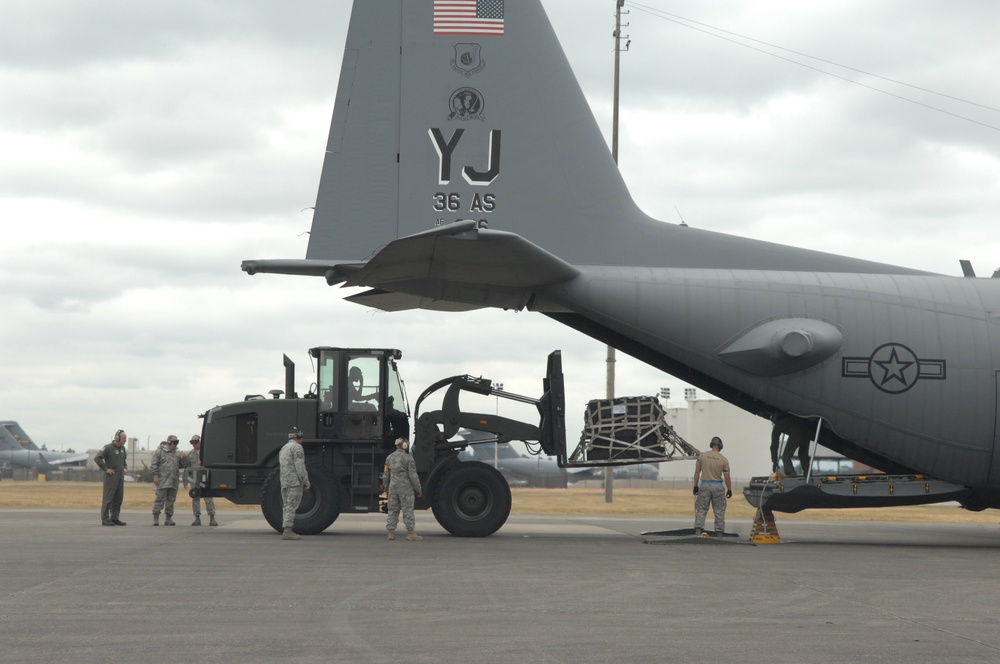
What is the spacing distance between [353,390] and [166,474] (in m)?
4.65

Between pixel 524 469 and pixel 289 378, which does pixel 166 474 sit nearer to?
pixel 289 378

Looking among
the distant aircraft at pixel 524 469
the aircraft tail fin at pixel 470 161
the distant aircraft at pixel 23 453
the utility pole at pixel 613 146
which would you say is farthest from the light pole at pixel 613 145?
the distant aircraft at pixel 23 453

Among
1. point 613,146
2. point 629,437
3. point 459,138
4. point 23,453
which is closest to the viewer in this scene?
point 459,138

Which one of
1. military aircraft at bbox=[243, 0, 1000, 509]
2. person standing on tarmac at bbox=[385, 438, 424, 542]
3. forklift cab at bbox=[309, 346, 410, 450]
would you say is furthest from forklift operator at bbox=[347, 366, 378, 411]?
military aircraft at bbox=[243, 0, 1000, 509]

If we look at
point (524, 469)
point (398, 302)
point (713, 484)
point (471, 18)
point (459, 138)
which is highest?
point (471, 18)

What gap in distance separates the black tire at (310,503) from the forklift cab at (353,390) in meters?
0.76

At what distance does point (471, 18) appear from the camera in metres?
16.1

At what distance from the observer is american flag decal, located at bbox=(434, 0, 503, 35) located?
52.5ft

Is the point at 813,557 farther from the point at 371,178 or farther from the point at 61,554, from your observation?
the point at 61,554

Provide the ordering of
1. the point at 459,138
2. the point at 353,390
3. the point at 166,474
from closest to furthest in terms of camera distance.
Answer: the point at 459,138 < the point at 353,390 < the point at 166,474

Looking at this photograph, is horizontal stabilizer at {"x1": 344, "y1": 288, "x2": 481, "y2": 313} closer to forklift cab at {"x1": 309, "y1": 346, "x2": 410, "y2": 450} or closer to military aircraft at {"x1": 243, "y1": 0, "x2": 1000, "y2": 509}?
military aircraft at {"x1": 243, "y1": 0, "x2": 1000, "y2": 509}

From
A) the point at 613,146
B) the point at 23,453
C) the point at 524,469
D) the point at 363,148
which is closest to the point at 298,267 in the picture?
the point at 363,148

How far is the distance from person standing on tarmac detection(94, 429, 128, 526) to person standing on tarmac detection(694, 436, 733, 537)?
→ 10.3 metres

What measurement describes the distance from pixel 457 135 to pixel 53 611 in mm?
9840
